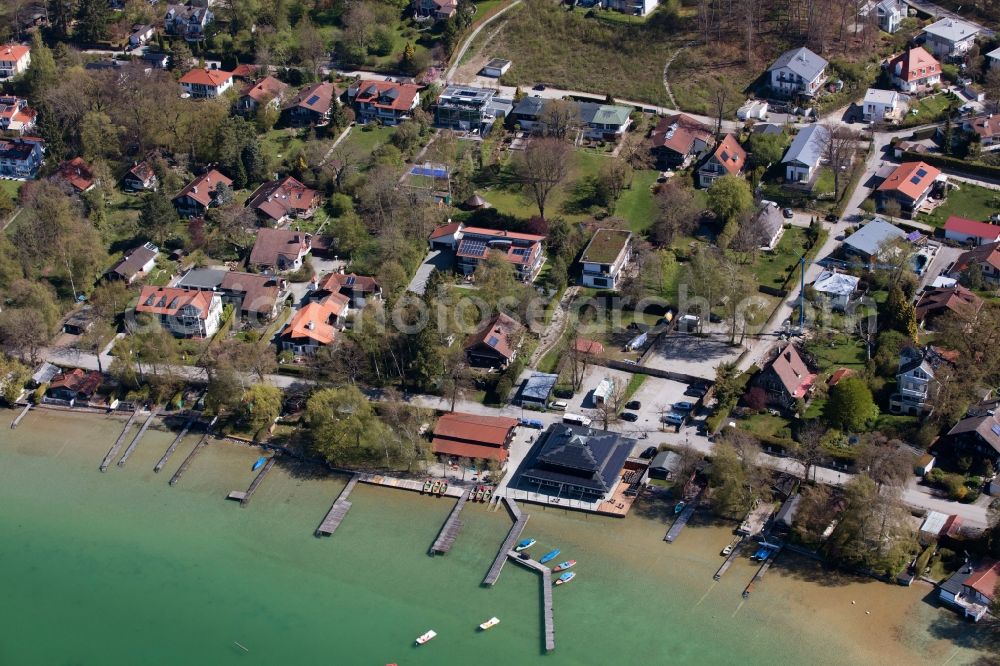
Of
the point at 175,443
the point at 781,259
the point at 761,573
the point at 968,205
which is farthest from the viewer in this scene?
the point at 968,205

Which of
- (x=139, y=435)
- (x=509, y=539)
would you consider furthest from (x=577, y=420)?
(x=139, y=435)

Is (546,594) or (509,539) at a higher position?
(546,594)

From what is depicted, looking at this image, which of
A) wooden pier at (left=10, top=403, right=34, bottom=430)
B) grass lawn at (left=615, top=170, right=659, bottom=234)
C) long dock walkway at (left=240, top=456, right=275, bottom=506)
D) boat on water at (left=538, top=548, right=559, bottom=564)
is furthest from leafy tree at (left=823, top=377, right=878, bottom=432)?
wooden pier at (left=10, top=403, right=34, bottom=430)

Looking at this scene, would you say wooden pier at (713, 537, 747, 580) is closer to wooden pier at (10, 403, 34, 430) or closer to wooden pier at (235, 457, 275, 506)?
wooden pier at (235, 457, 275, 506)

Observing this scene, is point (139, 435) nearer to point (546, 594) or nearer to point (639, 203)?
point (546, 594)

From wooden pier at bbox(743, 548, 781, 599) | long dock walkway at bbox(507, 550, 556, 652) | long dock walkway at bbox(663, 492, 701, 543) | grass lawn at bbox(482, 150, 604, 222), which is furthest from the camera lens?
grass lawn at bbox(482, 150, 604, 222)

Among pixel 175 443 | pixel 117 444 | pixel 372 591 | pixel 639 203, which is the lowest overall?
pixel 117 444

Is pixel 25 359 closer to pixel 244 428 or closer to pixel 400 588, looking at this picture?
pixel 244 428
